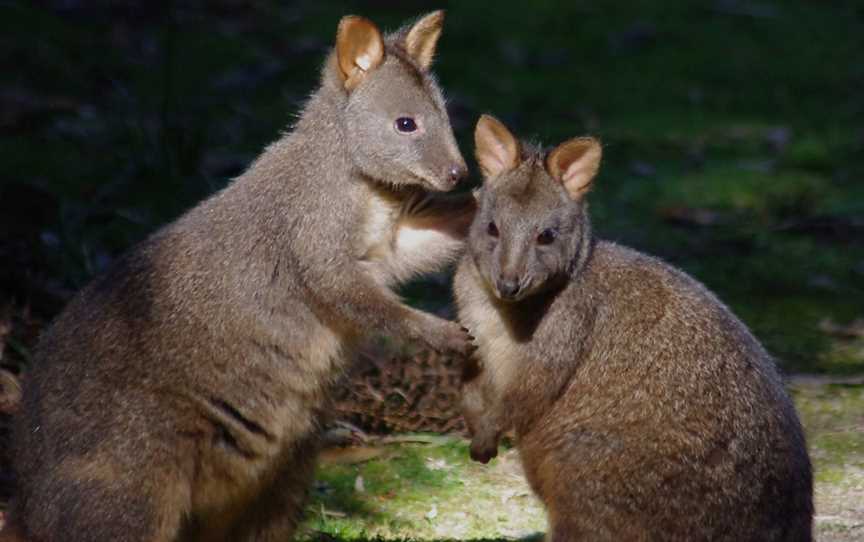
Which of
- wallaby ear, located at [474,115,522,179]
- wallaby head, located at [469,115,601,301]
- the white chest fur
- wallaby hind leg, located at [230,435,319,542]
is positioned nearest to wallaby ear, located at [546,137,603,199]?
wallaby head, located at [469,115,601,301]

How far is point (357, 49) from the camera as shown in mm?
5305

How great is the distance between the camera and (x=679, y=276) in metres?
5.23

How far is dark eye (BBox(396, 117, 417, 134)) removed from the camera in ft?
17.2

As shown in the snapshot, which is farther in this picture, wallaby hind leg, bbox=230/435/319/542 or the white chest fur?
wallaby hind leg, bbox=230/435/319/542

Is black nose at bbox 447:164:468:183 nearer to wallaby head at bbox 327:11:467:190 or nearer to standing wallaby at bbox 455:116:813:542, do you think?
wallaby head at bbox 327:11:467:190

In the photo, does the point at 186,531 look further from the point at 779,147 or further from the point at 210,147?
the point at 779,147

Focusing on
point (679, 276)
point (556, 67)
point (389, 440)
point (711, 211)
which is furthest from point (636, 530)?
point (556, 67)

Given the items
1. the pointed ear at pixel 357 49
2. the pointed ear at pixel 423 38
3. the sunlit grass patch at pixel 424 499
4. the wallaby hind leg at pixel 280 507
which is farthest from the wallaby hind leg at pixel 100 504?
the pointed ear at pixel 423 38

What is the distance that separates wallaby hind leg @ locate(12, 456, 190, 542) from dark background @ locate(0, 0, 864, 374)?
1.84 m

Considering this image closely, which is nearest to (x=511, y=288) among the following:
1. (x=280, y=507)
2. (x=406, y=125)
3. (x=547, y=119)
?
(x=406, y=125)

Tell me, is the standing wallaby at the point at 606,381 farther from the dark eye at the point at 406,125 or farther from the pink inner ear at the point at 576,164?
the dark eye at the point at 406,125

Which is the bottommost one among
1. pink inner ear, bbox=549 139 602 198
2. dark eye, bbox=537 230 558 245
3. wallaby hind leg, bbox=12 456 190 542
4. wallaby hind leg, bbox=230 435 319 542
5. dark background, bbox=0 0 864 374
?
dark background, bbox=0 0 864 374

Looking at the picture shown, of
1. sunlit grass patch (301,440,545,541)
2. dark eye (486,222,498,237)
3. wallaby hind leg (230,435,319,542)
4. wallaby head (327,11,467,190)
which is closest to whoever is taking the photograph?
dark eye (486,222,498,237)

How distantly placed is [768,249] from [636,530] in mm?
4102
